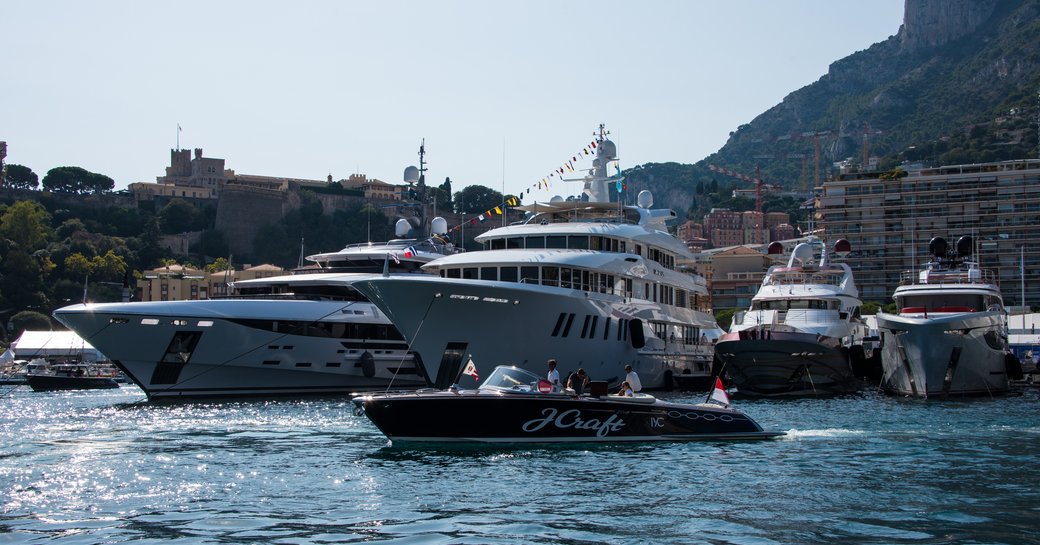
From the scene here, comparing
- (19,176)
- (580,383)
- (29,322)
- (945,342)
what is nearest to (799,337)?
(945,342)

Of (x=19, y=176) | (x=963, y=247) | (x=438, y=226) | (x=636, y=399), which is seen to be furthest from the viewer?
(x=19, y=176)

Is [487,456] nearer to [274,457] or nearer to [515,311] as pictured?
[274,457]

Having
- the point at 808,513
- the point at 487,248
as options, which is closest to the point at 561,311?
the point at 487,248

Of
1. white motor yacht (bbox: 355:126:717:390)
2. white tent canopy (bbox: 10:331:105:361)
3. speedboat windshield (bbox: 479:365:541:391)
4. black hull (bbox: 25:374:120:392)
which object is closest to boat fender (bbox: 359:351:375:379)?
white motor yacht (bbox: 355:126:717:390)

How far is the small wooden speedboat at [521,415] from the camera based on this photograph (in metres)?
21.3

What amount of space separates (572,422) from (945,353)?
21.5 m

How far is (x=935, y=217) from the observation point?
102188 millimetres

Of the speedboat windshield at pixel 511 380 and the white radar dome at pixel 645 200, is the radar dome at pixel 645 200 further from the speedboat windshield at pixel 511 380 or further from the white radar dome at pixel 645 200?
the speedboat windshield at pixel 511 380

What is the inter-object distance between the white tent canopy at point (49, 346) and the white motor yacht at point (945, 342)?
2060 inches

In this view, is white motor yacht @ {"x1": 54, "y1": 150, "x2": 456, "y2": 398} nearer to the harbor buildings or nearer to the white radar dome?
the white radar dome

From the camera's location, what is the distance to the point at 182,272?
107 meters

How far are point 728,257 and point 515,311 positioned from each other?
93.8 metres

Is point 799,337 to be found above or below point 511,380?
above

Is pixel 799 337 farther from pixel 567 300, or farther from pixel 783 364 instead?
pixel 567 300
